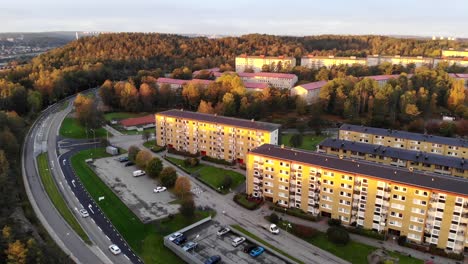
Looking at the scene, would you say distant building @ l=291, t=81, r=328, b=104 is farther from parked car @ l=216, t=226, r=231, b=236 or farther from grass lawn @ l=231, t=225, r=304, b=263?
parked car @ l=216, t=226, r=231, b=236

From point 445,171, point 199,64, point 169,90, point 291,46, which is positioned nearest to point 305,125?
point 445,171

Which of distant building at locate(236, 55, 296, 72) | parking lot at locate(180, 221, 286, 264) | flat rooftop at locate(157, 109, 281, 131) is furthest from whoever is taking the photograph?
distant building at locate(236, 55, 296, 72)

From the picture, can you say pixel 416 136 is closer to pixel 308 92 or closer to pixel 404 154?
pixel 404 154

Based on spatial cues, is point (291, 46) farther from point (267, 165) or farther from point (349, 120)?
point (267, 165)

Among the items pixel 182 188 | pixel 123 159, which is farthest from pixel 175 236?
pixel 123 159

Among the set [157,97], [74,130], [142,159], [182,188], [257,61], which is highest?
[257,61]

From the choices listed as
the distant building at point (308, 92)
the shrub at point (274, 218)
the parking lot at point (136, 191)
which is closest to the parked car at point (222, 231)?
the shrub at point (274, 218)

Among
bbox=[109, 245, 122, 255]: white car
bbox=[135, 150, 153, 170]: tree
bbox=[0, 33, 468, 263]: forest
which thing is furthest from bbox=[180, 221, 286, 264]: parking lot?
bbox=[135, 150, 153, 170]: tree
